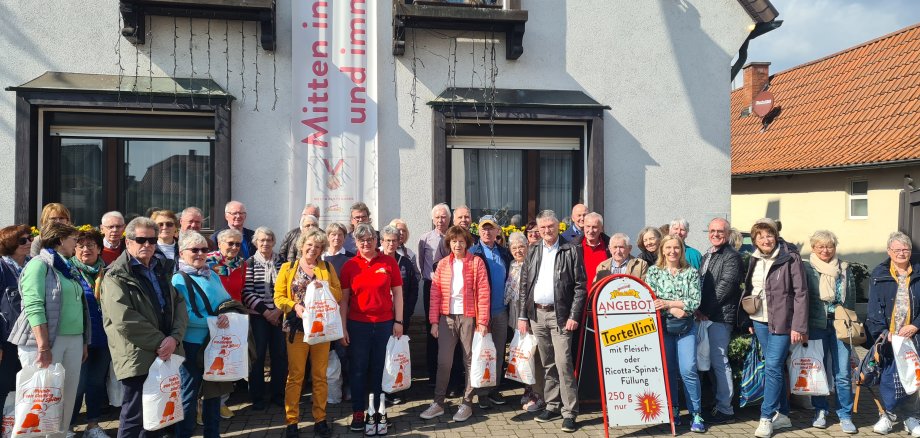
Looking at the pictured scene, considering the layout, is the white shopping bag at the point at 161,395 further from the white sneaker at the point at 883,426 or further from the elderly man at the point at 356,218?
the white sneaker at the point at 883,426

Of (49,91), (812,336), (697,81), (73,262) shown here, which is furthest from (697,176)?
(49,91)

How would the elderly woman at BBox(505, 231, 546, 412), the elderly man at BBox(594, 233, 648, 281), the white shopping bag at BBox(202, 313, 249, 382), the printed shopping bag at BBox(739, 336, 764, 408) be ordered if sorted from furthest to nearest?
the elderly woman at BBox(505, 231, 546, 412), the printed shopping bag at BBox(739, 336, 764, 408), the elderly man at BBox(594, 233, 648, 281), the white shopping bag at BBox(202, 313, 249, 382)

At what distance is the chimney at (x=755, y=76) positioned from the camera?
21.4 meters

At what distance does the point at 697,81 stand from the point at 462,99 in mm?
3115

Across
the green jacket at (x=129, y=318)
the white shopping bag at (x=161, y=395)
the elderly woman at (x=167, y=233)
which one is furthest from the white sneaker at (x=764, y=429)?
the elderly woman at (x=167, y=233)

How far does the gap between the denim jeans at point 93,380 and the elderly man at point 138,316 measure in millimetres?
1026

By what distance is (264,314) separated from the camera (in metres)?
5.62

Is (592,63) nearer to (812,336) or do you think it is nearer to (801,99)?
(812,336)

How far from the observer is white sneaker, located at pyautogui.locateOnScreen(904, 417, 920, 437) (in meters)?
5.51

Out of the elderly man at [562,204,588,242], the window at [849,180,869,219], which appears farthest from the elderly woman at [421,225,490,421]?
the window at [849,180,869,219]

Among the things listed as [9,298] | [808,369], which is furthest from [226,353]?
[808,369]

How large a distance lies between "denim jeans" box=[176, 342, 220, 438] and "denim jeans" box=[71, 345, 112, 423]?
95cm

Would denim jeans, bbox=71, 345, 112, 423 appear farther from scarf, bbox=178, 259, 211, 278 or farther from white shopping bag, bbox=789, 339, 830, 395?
white shopping bag, bbox=789, 339, 830, 395

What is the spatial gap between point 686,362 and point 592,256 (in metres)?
1.25
